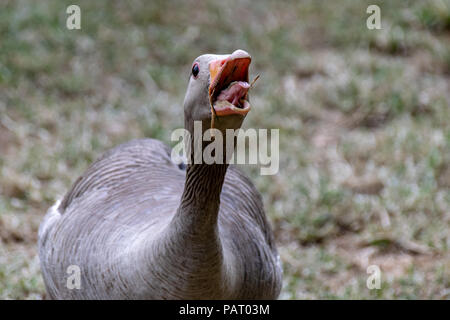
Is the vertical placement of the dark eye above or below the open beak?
above

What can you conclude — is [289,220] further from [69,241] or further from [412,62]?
[412,62]

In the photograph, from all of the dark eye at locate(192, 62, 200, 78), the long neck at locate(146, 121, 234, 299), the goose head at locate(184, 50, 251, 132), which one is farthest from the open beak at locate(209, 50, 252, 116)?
the long neck at locate(146, 121, 234, 299)

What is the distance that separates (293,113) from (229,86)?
462cm

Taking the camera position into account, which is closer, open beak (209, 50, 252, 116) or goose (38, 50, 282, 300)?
open beak (209, 50, 252, 116)

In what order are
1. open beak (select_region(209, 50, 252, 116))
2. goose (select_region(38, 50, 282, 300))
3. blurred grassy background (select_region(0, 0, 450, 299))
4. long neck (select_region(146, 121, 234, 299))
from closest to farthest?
open beak (select_region(209, 50, 252, 116)), goose (select_region(38, 50, 282, 300)), long neck (select_region(146, 121, 234, 299)), blurred grassy background (select_region(0, 0, 450, 299))

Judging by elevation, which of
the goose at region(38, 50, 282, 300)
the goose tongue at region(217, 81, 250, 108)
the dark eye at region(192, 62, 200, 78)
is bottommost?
the goose at region(38, 50, 282, 300)

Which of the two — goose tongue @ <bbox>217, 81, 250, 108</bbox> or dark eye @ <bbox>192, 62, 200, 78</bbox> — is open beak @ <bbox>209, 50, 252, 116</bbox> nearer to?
goose tongue @ <bbox>217, 81, 250, 108</bbox>

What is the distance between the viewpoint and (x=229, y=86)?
8.66 ft

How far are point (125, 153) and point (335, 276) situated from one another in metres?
1.81

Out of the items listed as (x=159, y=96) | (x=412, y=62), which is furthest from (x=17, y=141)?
(x=412, y=62)

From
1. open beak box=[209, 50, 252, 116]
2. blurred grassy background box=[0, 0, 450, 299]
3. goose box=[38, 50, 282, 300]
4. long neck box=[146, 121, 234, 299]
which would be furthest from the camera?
blurred grassy background box=[0, 0, 450, 299]

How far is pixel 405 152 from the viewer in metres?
6.32


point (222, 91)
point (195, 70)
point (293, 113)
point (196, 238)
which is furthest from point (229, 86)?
point (293, 113)

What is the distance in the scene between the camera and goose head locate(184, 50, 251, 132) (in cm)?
256
